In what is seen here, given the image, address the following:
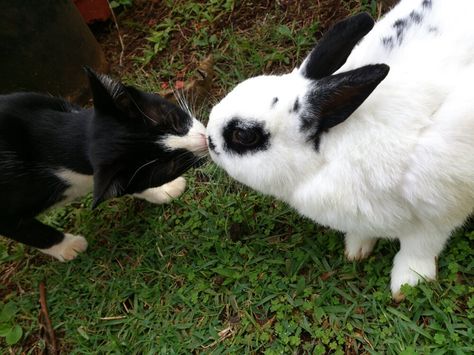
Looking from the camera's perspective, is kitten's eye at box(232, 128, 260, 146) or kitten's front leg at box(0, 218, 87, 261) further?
kitten's front leg at box(0, 218, 87, 261)

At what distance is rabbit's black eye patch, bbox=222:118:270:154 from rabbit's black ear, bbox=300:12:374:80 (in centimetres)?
35

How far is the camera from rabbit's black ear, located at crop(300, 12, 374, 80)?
2.22 m

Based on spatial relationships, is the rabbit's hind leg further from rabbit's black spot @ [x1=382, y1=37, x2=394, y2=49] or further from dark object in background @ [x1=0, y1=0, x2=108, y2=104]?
dark object in background @ [x1=0, y1=0, x2=108, y2=104]

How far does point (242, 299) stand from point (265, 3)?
8.40 feet

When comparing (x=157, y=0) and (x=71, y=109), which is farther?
(x=157, y=0)

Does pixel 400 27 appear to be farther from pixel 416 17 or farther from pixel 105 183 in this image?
pixel 105 183

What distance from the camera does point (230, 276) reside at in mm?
2998

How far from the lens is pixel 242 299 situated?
9.55 feet

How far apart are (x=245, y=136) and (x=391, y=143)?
613mm

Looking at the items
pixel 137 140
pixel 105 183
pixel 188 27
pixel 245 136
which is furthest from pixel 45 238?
pixel 188 27

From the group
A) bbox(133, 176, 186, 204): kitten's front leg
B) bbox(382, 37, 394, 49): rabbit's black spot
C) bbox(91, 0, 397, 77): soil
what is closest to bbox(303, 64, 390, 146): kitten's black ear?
bbox(382, 37, 394, 49): rabbit's black spot

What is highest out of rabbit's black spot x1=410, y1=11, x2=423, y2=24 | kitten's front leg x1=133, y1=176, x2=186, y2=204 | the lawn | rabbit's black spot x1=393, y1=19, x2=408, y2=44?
rabbit's black spot x1=410, y1=11, x2=423, y2=24

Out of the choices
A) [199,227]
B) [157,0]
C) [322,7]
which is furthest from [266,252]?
[157,0]

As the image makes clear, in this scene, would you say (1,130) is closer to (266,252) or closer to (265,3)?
(266,252)
